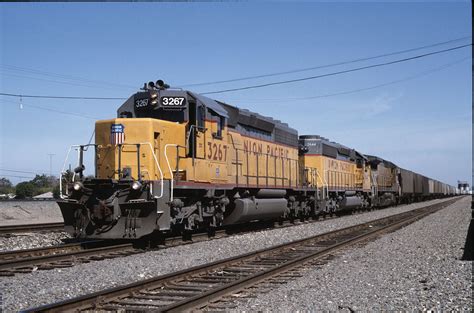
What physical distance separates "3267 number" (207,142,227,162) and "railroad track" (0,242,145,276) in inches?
131

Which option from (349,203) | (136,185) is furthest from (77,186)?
(349,203)

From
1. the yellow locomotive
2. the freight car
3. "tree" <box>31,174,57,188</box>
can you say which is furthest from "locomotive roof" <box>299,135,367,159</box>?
"tree" <box>31,174,57,188</box>

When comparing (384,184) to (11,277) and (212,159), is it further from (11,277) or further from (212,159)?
(11,277)

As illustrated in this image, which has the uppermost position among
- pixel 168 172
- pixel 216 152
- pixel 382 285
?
pixel 216 152

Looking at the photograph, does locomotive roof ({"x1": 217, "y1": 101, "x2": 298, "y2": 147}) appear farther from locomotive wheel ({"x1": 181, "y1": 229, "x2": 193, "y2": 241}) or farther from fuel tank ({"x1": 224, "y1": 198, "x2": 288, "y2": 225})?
locomotive wheel ({"x1": 181, "y1": 229, "x2": 193, "y2": 241})

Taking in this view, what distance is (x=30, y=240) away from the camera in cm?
1333

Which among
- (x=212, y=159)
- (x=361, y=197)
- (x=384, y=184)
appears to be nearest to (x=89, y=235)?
(x=212, y=159)

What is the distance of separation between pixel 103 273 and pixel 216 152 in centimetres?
626

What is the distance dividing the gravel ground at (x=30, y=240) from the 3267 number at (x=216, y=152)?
460 centimetres

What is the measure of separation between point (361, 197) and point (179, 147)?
71.8 ft

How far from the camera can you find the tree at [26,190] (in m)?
64.6

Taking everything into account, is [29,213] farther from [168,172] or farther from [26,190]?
[26,190]

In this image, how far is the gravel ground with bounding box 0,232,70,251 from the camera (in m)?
12.5

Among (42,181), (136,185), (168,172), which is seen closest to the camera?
(136,185)
